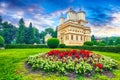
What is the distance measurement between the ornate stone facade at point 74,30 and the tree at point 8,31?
18.4 m

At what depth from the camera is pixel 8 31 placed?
5472 centimetres

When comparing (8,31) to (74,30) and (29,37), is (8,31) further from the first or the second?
(74,30)

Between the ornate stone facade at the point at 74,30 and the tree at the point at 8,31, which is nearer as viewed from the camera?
the ornate stone facade at the point at 74,30

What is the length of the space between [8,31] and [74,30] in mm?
24619

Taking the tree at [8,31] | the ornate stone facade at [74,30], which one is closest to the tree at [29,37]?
the tree at [8,31]

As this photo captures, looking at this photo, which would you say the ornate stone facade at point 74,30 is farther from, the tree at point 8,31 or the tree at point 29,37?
the tree at point 8,31

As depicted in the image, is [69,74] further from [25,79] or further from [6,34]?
[6,34]

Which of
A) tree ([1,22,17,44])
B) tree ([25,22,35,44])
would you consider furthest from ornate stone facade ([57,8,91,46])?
tree ([1,22,17,44])

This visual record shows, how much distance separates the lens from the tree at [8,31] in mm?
52906

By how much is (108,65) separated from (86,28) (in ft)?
136

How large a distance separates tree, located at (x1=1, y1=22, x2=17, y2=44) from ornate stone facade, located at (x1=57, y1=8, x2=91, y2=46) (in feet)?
60.3

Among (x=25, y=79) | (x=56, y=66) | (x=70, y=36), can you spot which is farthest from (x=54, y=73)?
(x=70, y=36)

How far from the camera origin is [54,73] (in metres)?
7.84

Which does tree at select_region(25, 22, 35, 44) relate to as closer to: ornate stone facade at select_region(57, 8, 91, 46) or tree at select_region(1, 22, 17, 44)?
tree at select_region(1, 22, 17, 44)
